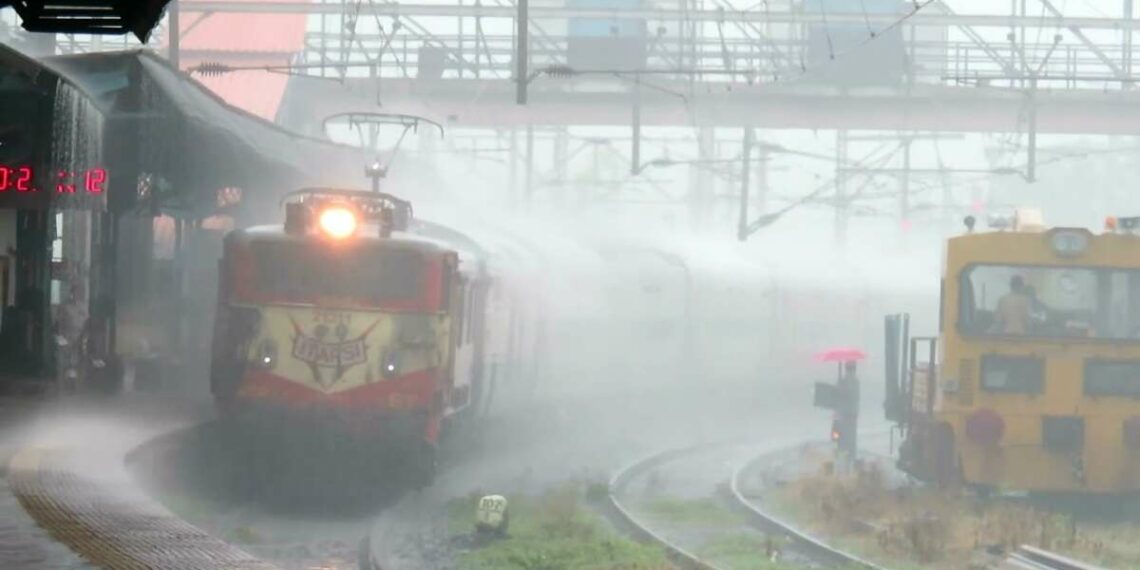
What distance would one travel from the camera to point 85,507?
1011 cm

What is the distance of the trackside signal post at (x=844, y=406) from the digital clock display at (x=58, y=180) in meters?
8.07

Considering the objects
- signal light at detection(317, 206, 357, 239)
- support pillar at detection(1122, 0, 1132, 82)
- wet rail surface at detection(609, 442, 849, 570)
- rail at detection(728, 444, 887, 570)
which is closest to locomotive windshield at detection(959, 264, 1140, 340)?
rail at detection(728, 444, 887, 570)

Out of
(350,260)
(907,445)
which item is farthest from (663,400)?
(350,260)

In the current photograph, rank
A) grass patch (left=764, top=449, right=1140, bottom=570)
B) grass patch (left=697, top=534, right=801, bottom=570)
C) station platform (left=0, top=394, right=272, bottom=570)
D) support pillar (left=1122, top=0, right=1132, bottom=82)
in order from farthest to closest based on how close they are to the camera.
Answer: support pillar (left=1122, top=0, right=1132, bottom=82), grass patch (left=764, top=449, right=1140, bottom=570), grass patch (left=697, top=534, right=801, bottom=570), station platform (left=0, top=394, right=272, bottom=570)

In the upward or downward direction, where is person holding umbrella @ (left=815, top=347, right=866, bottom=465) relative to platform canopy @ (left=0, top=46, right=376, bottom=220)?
downward

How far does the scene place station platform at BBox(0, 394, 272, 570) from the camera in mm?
8133

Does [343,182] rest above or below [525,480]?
above

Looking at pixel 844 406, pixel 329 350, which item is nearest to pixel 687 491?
pixel 844 406

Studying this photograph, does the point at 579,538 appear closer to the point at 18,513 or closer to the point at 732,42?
the point at 18,513

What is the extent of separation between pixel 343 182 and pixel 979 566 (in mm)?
15407

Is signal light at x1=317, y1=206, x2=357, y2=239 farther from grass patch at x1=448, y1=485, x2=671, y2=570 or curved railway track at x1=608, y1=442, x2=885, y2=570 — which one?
curved railway track at x1=608, y1=442, x2=885, y2=570

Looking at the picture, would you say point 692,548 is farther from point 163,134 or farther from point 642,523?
point 163,134

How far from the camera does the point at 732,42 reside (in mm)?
34188

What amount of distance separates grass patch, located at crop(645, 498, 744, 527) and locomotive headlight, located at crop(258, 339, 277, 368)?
400cm
